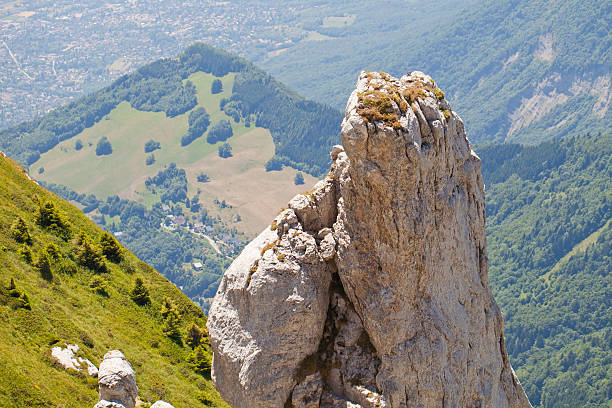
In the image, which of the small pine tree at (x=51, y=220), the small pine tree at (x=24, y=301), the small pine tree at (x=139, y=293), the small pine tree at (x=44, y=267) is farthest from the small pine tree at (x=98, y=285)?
the small pine tree at (x=24, y=301)

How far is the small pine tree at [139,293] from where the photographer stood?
66.8m

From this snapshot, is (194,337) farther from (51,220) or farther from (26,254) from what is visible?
(51,220)

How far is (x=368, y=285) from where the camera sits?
45.0m

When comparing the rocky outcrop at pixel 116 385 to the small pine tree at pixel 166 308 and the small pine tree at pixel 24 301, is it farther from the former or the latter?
the small pine tree at pixel 166 308

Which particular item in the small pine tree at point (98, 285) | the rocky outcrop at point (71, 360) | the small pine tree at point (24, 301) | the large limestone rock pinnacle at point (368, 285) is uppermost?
the large limestone rock pinnacle at point (368, 285)

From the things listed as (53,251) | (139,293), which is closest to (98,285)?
(139,293)

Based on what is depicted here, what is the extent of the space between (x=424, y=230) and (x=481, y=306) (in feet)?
31.4

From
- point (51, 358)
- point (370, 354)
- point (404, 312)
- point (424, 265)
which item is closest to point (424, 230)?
point (424, 265)

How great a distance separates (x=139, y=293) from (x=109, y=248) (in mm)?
7530

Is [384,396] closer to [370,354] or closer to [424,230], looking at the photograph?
[370,354]

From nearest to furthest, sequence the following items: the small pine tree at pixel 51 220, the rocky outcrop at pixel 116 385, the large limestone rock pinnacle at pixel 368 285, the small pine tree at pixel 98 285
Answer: the rocky outcrop at pixel 116 385 → the large limestone rock pinnacle at pixel 368 285 → the small pine tree at pixel 98 285 → the small pine tree at pixel 51 220

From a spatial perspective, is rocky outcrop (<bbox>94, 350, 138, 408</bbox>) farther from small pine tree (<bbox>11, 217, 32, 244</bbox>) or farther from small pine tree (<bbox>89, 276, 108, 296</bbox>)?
small pine tree (<bbox>11, 217, 32, 244</bbox>)

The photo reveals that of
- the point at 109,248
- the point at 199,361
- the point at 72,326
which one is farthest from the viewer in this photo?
the point at 109,248

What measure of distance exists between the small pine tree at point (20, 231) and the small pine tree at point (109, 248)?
9.63 metres
